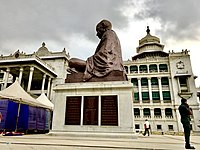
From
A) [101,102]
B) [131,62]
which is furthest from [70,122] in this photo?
[131,62]

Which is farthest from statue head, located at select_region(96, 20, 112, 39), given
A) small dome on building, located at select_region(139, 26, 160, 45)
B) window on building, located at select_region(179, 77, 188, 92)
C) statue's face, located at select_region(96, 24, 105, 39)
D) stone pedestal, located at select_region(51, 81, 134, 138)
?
small dome on building, located at select_region(139, 26, 160, 45)

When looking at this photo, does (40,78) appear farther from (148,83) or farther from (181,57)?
(181,57)

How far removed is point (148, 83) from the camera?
101ft

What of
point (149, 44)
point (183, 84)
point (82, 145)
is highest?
point (149, 44)

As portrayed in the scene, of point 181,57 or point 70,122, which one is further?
point 181,57

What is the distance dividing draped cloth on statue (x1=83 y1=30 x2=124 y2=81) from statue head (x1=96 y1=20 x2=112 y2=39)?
0.50m

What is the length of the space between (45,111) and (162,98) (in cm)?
2226

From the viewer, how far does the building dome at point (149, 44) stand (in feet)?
119

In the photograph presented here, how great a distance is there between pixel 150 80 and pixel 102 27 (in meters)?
24.7

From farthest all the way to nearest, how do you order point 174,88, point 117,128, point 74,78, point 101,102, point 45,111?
point 174,88 < point 45,111 < point 74,78 < point 101,102 < point 117,128

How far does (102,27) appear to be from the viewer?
8609mm

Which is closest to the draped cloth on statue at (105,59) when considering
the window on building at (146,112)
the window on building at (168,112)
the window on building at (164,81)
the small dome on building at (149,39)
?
the window on building at (146,112)

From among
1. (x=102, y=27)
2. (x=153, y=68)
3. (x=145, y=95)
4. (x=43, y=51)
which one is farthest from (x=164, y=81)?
(x=102, y=27)

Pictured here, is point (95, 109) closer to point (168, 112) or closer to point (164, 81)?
point (168, 112)
